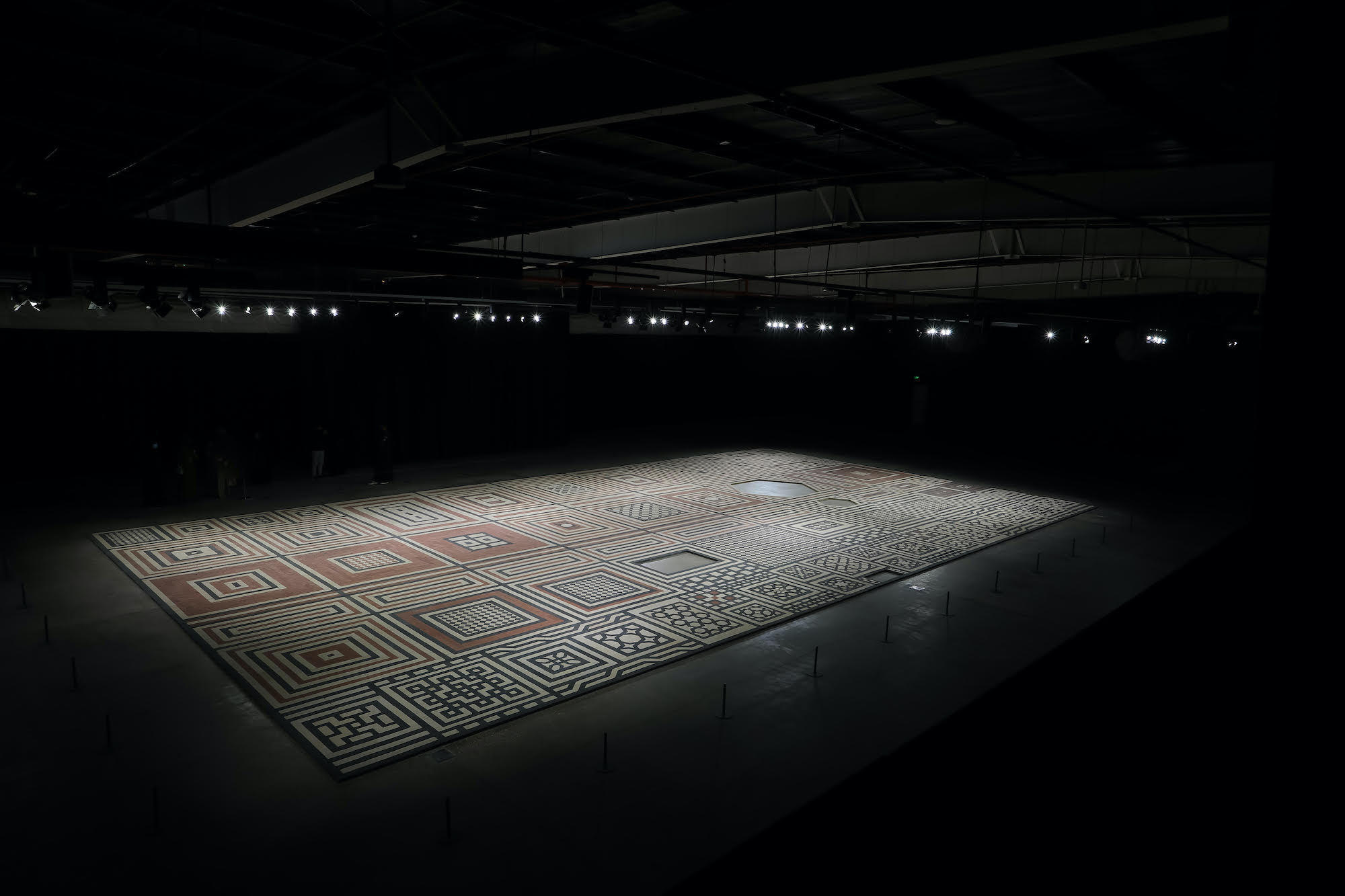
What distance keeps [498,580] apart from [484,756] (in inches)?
155

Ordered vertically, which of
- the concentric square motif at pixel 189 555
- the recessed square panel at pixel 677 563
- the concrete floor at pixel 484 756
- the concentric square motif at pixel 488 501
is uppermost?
the concentric square motif at pixel 488 501

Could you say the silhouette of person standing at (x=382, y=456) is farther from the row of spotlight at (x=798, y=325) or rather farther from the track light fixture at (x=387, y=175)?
the track light fixture at (x=387, y=175)

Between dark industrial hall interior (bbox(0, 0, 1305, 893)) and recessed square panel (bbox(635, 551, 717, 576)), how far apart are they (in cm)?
10

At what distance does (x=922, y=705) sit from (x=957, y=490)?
400 inches

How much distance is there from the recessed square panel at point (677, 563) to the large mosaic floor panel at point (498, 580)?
3 cm

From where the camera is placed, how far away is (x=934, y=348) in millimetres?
24469

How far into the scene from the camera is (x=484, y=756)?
549 cm

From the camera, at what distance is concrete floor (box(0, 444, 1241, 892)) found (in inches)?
172

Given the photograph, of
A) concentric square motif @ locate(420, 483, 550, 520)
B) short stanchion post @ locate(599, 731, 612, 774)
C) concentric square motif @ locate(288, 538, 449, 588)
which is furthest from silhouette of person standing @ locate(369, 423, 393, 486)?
short stanchion post @ locate(599, 731, 612, 774)

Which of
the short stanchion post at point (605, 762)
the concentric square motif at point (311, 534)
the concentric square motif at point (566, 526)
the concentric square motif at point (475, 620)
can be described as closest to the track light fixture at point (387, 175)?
the short stanchion post at point (605, 762)

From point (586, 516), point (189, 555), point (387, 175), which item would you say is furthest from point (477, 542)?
point (387, 175)

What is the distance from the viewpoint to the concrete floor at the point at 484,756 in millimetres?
4363

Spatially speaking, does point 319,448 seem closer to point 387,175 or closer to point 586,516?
point 586,516

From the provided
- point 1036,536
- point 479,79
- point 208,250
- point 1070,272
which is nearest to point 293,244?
point 208,250
